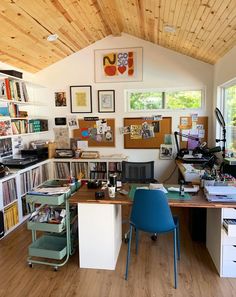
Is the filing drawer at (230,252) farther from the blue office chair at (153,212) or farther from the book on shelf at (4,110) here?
the book on shelf at (4,110)

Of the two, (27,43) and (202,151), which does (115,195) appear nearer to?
(202,151)

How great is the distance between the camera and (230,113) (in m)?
3.72

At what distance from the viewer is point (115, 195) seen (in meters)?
2.54

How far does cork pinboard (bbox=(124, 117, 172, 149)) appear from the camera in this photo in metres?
4.47

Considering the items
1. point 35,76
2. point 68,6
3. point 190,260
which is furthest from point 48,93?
point 190,260

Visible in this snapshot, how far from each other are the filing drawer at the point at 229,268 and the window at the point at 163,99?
275 centimetres

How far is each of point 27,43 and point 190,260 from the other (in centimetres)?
339

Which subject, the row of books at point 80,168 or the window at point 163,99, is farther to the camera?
the row of books at point 80,168

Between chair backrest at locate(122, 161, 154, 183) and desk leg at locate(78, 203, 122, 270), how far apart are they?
1.03 m

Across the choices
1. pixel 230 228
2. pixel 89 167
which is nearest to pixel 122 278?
pixel 230 228

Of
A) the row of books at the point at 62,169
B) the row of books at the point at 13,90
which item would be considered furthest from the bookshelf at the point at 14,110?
the row of books at the point at 62,169

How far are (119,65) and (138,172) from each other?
203cm

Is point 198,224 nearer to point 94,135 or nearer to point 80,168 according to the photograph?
point 80,168

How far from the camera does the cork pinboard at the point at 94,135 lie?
4629mm
